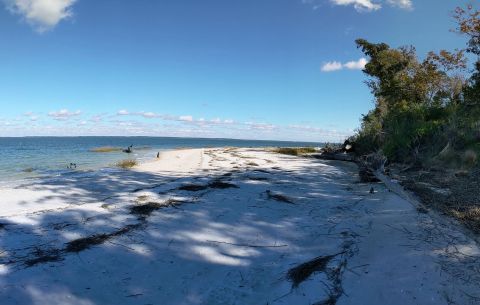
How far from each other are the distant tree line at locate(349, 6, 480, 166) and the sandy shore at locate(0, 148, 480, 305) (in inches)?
260

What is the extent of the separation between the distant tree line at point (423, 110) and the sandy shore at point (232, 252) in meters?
6.61

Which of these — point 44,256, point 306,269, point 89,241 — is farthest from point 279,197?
point 44,256

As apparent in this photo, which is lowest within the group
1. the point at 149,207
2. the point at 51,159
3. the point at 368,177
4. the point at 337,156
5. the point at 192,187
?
the point at 51,159

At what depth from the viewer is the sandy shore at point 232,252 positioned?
3.70m

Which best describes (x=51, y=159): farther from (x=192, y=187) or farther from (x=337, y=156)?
(x=192, y=187)

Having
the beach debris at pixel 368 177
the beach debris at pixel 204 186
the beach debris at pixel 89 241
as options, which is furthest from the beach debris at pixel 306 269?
the beach debris at pixel 368 177

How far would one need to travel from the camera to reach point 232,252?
484 centimetres

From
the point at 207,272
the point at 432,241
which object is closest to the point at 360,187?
the point at 432,241

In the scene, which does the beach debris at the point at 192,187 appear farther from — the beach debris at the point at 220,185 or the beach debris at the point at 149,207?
the beach debris at the point at 149,207

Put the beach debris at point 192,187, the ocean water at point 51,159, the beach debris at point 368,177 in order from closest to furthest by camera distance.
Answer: the beach debris at point 192,187 < the beach debris at point 368,177 < the ocean water at point 51,159

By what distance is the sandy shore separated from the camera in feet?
12.1

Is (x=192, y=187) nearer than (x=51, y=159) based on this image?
Yes

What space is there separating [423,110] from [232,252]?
16.4 m

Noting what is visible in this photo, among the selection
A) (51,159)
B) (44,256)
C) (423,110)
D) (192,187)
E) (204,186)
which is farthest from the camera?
(51,159)
